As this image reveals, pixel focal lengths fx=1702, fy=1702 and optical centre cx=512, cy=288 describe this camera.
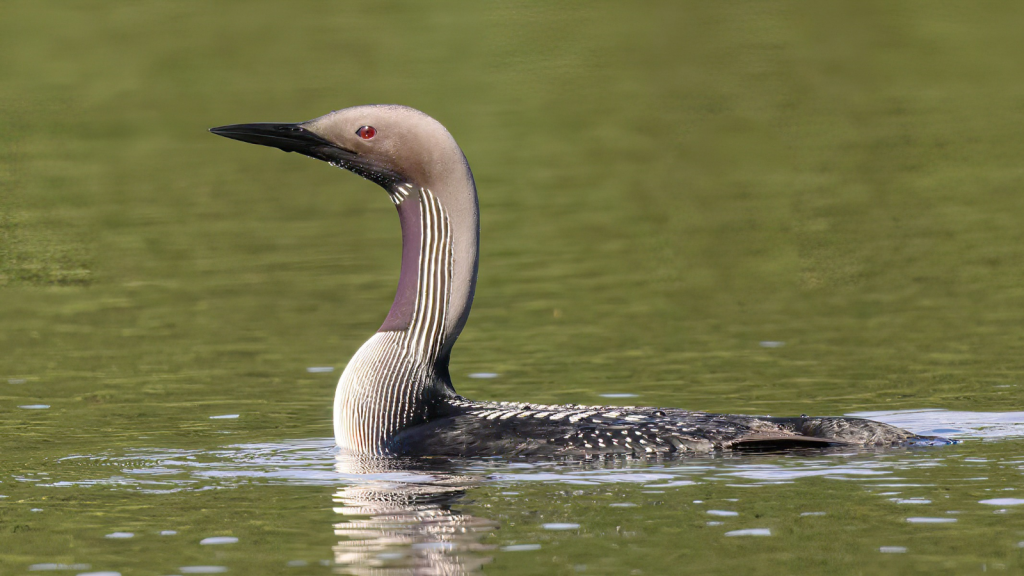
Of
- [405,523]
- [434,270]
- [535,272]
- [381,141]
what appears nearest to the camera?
[405,523]

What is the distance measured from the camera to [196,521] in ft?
22.5

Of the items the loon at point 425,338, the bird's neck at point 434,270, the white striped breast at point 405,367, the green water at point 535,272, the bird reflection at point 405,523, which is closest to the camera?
the bird reflection at point 405,523

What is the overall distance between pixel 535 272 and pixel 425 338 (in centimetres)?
586

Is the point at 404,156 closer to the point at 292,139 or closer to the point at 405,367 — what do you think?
the point at 292,139

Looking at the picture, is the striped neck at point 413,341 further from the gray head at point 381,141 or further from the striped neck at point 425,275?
the gray head at point 381,141

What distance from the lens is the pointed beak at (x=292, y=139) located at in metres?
8.17

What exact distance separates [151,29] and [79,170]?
8938 mm

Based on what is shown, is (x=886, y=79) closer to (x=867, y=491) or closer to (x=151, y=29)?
(x=151, y=29)

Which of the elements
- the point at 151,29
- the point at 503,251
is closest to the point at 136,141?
the point at 151,29

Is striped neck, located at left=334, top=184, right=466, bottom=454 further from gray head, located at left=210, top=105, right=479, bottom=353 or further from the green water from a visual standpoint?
the green water

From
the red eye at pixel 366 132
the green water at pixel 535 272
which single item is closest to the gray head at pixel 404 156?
the red eye at pixel 366 132

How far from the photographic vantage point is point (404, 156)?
818 centimetres

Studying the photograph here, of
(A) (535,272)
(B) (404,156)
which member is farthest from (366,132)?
(A) (535,272)

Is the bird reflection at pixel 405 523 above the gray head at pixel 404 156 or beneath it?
beneath
